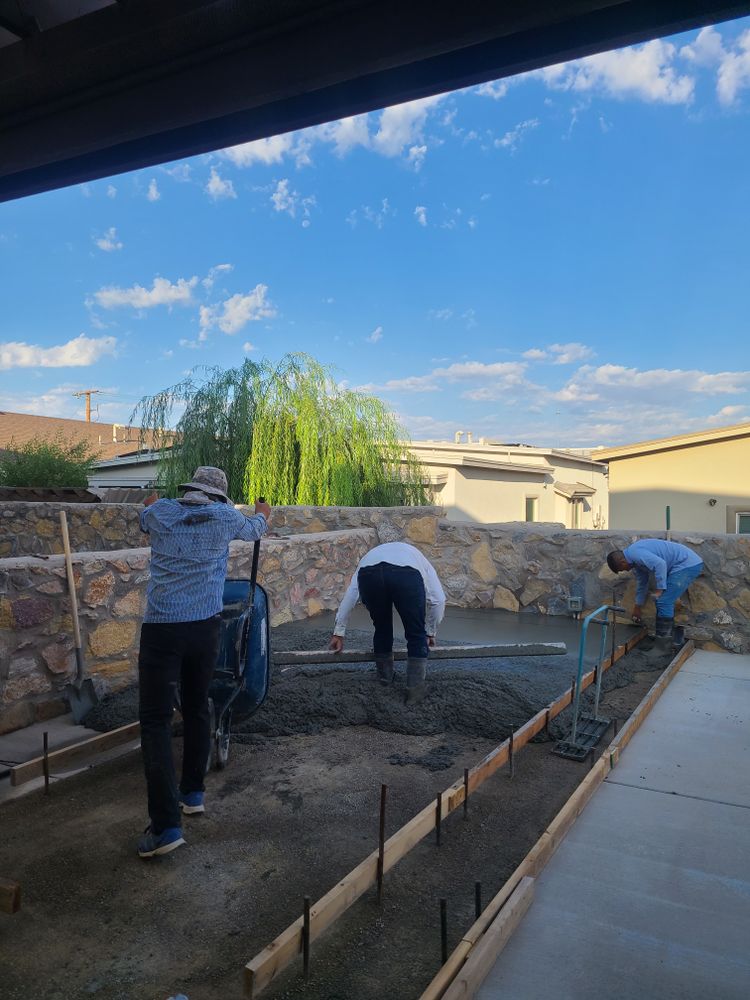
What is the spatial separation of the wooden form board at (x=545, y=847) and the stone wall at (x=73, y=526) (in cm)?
894

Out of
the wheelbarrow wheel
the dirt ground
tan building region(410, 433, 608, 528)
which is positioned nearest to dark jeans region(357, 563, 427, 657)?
the dirt ground

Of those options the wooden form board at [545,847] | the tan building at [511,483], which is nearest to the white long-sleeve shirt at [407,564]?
the wooden form board at [545,847]

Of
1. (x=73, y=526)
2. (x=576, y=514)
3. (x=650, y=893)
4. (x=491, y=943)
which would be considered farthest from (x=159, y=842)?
(x=576, y=514)

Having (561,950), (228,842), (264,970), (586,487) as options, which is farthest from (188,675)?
(586,487)

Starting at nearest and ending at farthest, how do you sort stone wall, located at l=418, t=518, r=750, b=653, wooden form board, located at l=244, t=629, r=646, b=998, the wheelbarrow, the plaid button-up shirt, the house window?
1. wooden form board, located at l=244, t=629, r=646, b=998
2. the plaid button-up shirt
3. the wheelbarrow
4. stone wall, located at l=418, t=518, r=750, b=653
5. the house window

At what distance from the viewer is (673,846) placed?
3193 millimetres

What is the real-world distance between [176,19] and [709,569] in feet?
21.6

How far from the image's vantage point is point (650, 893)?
280cm

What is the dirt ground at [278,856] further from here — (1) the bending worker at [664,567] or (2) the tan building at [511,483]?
(2) the tan building at [511,483]

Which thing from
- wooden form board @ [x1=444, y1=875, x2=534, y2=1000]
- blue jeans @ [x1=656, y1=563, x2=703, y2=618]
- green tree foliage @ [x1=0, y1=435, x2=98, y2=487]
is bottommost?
wooden form board @ [x1=444, y1=875, x2=534, y2=1000]

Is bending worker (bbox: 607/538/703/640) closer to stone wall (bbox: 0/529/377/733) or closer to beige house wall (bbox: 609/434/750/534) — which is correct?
stone wall (bbox: 0/529/377/733)

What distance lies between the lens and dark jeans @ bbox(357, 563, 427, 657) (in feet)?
15.8

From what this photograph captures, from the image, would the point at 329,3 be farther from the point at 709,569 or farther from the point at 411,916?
the point at 709,569

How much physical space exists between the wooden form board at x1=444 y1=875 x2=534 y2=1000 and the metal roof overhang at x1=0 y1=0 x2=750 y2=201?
2785 mm
